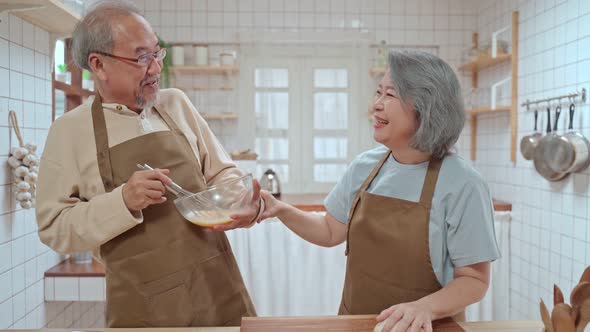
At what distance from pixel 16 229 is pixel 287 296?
1635 mm

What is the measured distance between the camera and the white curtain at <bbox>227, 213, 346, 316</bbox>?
3.19 metres

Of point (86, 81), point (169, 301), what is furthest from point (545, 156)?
point (86, 81)

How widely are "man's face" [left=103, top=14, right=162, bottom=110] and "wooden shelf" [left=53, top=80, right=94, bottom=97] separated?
4.52 feet

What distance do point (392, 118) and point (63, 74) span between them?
198 cm

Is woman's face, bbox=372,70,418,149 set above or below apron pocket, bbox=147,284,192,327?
above

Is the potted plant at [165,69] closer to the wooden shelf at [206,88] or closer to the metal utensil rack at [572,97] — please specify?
the wooden shelf at [206,88]

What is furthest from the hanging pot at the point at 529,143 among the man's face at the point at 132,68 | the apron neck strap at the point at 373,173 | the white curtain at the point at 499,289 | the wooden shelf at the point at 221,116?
the man's face at the point at 132,68

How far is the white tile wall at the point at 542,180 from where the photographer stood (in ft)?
8.54

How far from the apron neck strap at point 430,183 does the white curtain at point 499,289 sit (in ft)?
6.79

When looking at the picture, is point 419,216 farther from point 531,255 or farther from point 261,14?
point 261,14

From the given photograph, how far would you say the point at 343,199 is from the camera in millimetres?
1499

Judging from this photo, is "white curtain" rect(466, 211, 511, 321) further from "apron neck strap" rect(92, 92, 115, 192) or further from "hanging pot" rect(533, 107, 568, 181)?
"apron neck strap" rect(92, 92, 115, 192)

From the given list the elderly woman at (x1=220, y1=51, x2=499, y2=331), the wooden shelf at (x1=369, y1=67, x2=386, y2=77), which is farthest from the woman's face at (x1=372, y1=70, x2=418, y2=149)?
the wooden shelf at (x1=369, y1=67, x2=386, y2=77)

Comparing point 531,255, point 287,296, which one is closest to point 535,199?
point 531,255
